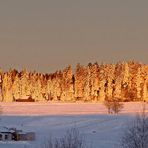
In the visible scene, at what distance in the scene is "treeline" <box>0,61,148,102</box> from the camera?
171 meters

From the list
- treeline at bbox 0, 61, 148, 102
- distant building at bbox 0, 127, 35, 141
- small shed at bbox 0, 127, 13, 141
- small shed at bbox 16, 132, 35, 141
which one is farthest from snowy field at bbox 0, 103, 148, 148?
treeline at bbox 0, 61, 148, 102

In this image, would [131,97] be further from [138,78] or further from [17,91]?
[17,91]

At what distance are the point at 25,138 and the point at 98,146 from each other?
9.12 meters

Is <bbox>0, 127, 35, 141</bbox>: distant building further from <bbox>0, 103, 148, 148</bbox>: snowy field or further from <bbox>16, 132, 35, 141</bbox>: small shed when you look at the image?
<bbox>0, 103, 148, 148</bbox>: snowy field

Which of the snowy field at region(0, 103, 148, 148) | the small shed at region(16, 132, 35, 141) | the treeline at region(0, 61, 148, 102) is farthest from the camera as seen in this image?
the treeline at region(0, 61, 148, 102)

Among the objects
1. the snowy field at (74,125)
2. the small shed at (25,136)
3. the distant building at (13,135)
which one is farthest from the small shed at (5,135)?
the snowy field at (74,125)

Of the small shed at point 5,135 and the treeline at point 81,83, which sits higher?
the treeline at point 81,83

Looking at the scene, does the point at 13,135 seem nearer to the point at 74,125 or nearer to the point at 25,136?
the point at 25,136

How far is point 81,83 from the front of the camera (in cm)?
17850

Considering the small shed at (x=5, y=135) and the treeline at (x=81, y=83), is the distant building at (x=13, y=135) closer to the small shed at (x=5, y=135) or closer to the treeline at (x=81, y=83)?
the small shed at (x=5, y=135)

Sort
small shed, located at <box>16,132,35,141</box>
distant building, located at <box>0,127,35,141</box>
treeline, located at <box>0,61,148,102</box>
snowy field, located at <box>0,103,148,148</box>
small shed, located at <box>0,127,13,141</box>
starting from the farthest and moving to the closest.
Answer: treeline, located at <box>0,61,148,102</box>, small shed, located at <box>0,127,13,141</box>, distant building, located at <box>0,127,35,141</box>, small shed, located at <box>16,132,35,141</box>, snowy field, located at <box>0,103,148,148</box>

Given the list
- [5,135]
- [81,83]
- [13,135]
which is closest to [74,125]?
[13,135]

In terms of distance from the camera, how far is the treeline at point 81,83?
17062 centimetres

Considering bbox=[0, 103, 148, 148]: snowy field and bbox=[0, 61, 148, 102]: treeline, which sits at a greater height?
bbox=[0, 61, 148, 102]: treeline
